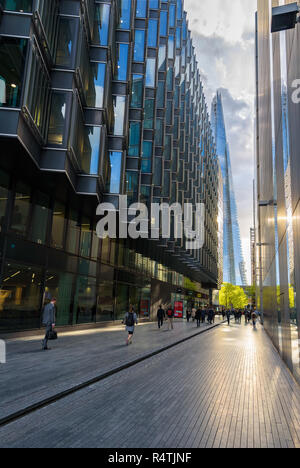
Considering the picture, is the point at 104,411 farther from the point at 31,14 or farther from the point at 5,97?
the point at 31,14

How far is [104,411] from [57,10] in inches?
627

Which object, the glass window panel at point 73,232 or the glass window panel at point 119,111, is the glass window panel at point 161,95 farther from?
the glass window panel at point 73,232

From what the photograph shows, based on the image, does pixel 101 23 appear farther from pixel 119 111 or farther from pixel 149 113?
pixel 149 113

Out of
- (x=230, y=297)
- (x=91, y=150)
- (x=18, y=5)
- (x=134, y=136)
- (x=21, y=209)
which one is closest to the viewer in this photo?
(x=18, y=5)

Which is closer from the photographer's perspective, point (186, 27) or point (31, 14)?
point (31, 14)

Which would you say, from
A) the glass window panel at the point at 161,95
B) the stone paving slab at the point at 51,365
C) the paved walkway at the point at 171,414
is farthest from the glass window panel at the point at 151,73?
the paved walkway at the point at 171,414

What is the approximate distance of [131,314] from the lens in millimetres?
15250

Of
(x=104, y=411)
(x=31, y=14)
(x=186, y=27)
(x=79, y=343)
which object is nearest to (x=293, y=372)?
(x=104, y=411)

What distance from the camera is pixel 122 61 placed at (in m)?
22.2

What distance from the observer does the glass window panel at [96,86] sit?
59.0 feet

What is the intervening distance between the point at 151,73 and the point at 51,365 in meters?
27.6

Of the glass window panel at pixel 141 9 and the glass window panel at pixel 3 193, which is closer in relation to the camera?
the glass window panel at pixel 3 193

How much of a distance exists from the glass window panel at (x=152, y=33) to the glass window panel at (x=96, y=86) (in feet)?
52.2

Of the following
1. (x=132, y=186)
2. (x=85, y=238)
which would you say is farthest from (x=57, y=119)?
(x=132, y=186)
